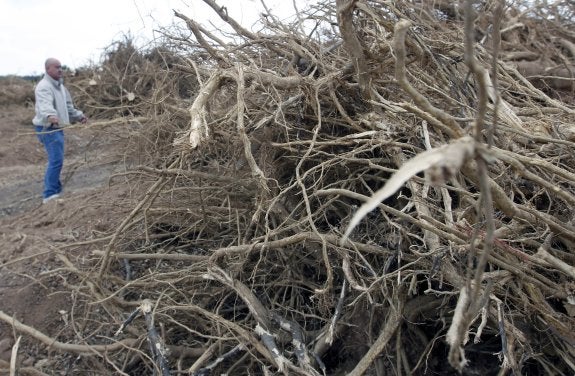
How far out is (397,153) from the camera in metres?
2.14

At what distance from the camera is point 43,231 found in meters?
3.90

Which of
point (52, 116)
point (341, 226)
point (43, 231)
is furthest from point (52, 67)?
point (341, 226)

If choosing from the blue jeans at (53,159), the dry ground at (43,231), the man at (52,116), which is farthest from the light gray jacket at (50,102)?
the dry ground at (43,231)

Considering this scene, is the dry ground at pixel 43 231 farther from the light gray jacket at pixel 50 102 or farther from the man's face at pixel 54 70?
the man's face at pixel 54 70

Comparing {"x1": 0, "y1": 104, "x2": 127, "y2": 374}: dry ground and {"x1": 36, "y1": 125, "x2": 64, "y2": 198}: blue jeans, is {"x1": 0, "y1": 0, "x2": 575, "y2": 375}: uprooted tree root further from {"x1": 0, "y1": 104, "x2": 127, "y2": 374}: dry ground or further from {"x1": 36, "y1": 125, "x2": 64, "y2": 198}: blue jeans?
{"x1": 36, "y1": 125, "x2": 64, "y2": 198}: blue jeans

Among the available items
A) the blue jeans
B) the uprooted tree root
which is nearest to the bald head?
the blue jeans

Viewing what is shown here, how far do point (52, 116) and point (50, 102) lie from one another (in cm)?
22

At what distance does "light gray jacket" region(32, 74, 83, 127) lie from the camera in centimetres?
468

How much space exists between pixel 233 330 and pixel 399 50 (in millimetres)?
1444

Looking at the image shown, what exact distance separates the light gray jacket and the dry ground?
0.49 metres

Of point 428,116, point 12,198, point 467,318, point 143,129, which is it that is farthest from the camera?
point 12,198

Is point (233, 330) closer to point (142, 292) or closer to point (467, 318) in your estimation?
point (142, 292)

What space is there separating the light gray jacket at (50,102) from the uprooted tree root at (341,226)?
2266 millimetres

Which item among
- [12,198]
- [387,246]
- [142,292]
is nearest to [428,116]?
[387,246]
